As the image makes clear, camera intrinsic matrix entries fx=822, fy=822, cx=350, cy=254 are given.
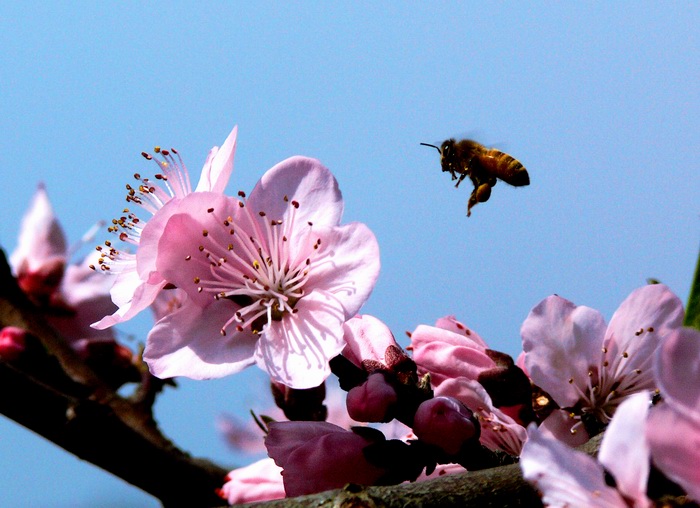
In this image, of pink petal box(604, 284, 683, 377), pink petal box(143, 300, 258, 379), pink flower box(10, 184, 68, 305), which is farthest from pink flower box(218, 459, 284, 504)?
pink flower box(10, 184, 68, 305)

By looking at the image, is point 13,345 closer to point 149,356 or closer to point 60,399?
point 60,399

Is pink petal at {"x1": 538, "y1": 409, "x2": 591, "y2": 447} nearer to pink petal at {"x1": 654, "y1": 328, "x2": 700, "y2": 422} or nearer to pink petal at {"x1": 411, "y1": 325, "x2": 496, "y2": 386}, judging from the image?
pink petal at {"x1": 411, "y1": 325, "x2": 496, "y2": 386}

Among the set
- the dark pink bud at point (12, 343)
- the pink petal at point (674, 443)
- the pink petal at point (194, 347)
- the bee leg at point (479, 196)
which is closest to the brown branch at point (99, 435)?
the dark pink bud at point (12, 343)

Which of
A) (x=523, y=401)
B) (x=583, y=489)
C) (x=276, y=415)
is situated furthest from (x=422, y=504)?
(x=276, y=415)

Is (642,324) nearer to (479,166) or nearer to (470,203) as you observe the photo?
(470,203)

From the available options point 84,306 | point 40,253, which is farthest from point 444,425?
point 40,253
